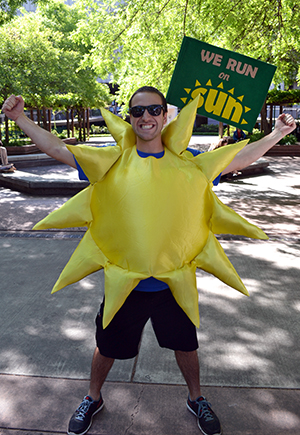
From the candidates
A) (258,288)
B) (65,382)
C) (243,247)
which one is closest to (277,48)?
(243,247)

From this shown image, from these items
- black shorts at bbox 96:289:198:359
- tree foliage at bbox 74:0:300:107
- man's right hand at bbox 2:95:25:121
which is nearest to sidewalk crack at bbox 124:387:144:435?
black shorts at bbox 96:289:198:359

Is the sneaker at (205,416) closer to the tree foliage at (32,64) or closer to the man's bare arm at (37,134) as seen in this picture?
the man's bare arm at (37,134)

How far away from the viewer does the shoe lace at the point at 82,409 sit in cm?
245

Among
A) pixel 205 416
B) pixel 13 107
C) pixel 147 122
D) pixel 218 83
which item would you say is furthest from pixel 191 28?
pixel 205 416

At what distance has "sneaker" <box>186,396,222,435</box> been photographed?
7.87 feet

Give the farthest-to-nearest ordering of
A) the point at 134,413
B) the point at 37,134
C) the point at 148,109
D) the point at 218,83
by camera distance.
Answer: the point at 218,83
the point at 134,413
the point at 37,134
the point at 148,109

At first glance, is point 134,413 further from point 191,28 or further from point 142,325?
point 191,28

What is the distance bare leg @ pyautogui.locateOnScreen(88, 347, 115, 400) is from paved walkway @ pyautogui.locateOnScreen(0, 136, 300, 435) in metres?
0.18

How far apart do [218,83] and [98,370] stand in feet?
6.47

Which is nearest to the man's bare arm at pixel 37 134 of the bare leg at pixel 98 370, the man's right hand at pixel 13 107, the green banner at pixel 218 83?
the man's right hand at pixel 13 107

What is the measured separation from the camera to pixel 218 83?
2717mm

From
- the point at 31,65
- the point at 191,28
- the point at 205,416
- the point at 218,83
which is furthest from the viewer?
the point at 31,65

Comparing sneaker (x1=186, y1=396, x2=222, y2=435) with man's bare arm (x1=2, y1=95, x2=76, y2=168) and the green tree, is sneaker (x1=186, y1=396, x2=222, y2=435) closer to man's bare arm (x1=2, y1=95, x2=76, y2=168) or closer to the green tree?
man's bare arm (x1=2, y1=95, x2=76, y2=168)

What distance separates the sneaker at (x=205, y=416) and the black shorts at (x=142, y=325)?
379mm
